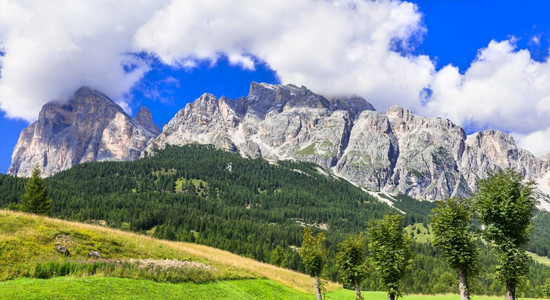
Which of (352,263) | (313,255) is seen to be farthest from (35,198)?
(352,263)

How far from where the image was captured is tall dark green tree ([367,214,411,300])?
41562 millimetres

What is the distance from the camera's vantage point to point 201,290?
25.6 meters

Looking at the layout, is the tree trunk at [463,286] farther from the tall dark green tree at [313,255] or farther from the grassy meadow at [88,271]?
the grassy meadow at [88,271]

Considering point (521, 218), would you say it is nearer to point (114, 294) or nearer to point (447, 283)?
point (114, 294)

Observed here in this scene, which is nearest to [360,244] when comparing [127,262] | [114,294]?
[127,262]

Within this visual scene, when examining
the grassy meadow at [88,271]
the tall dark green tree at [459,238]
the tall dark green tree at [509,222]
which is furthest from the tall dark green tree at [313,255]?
the tall dark green tree at [509,222]

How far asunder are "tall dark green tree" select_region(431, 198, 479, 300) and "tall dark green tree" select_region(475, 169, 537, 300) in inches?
70.5

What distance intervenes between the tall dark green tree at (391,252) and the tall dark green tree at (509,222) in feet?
31.7

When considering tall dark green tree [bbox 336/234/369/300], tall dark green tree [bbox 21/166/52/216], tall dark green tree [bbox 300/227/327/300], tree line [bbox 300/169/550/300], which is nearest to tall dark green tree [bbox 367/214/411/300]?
tree line [bbox 300/169/550/300]

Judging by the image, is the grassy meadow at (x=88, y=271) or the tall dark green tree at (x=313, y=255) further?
the tall dark green tree at (x=313, y=255)

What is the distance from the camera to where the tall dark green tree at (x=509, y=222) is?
36.0 meters

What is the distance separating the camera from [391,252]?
42.1m

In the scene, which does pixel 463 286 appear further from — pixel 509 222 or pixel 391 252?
pixel 509 222

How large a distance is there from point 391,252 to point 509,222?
44.5 feet
